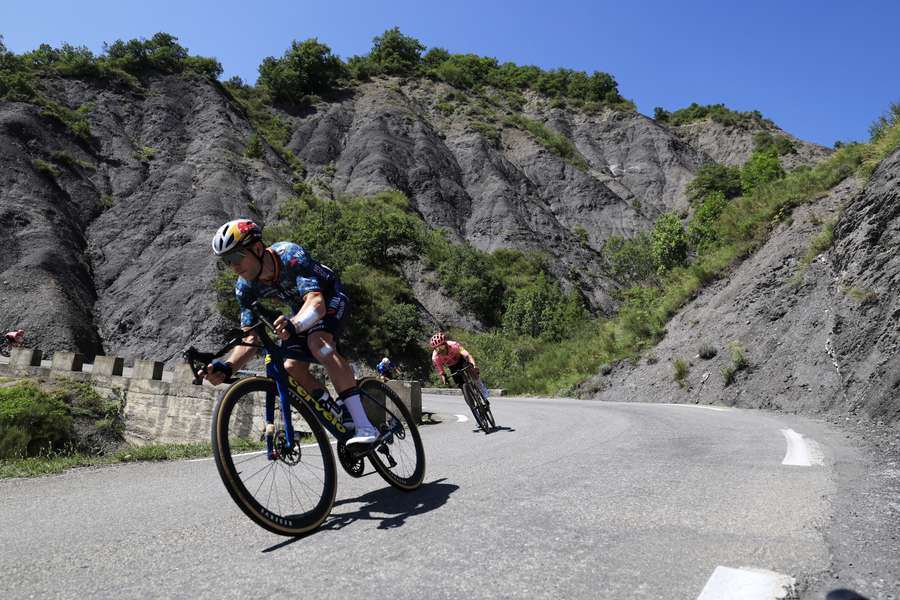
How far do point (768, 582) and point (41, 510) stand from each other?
186 inches

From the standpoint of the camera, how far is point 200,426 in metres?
11.5

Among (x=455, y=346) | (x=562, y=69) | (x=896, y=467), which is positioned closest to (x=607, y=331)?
(x=455, y=346)

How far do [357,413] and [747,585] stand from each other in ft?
8.13

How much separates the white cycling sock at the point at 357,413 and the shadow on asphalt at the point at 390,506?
539 millimetres

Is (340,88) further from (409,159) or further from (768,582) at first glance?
(768,582)

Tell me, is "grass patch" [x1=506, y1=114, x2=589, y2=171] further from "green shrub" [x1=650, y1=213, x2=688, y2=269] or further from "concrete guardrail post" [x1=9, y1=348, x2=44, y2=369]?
"concrete guardrail post" [x1=9, y1=348, x2=44, y2=369]

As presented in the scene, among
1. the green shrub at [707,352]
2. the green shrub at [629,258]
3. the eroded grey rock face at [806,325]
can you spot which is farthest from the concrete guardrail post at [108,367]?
the green shrub at [629,258]

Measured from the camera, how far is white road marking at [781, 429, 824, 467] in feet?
16.5

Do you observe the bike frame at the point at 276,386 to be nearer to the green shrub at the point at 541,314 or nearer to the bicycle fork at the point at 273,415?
the bicycle fork at the point at 273,415

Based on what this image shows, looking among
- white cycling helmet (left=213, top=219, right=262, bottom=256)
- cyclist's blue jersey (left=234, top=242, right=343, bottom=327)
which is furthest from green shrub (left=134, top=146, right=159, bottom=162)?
white cycling helmet (left=213, top=219, right=262, bottom=256)

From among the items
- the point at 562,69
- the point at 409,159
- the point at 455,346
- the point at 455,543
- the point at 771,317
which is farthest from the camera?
the point at 562,69

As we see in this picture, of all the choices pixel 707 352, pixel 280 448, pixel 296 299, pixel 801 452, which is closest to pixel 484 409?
pixel 801 452

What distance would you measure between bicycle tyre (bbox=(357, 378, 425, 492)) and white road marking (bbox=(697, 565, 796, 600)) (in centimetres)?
240

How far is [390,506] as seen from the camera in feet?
12.4
